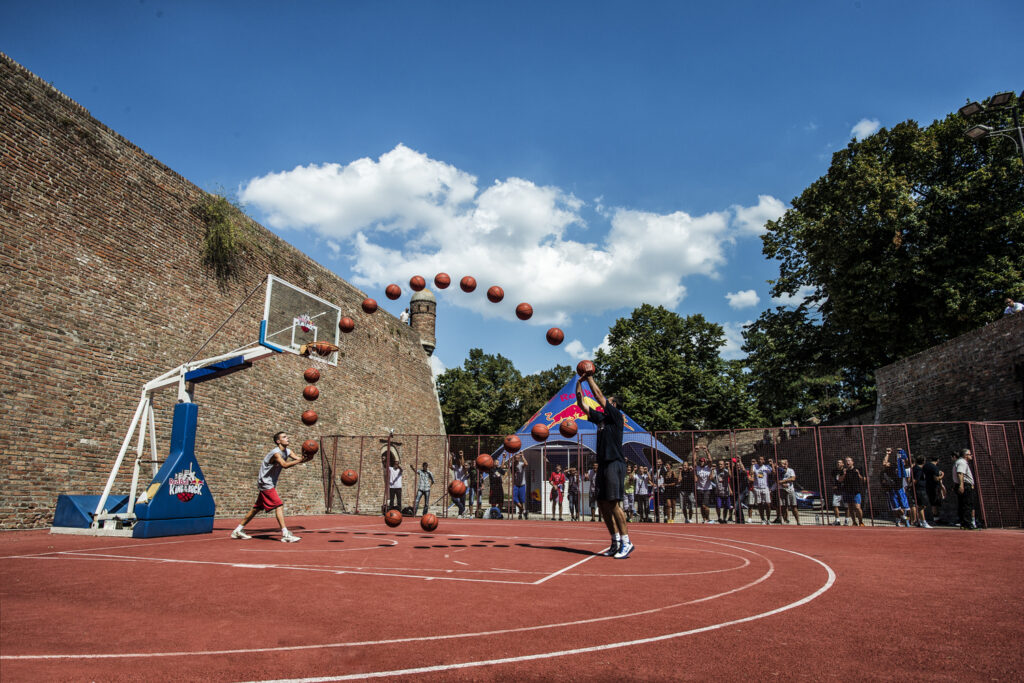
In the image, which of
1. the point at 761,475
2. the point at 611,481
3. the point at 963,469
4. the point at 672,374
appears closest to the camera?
the point at 611,481

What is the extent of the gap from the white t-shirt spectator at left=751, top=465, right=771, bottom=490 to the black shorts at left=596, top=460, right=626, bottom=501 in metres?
11.4

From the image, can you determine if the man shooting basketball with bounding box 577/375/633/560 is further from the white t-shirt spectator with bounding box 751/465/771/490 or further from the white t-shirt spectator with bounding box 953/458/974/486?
the white t-shirt spectator with bounding box 953/458/974/486

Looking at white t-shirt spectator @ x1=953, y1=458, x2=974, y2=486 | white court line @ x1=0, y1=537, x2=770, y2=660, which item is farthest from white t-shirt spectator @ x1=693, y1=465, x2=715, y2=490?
white court line @ x1=0, y1=537, x2=770, y2=660

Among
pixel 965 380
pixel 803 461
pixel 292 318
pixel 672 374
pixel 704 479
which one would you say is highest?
pixel 672 374

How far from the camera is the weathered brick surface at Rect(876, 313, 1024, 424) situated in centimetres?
1853

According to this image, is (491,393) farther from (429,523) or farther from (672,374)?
(429,523)

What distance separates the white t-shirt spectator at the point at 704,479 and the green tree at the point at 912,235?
42.9 feet

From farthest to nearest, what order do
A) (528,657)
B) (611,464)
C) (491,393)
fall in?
(491,393)
(611,464)
(528,657)

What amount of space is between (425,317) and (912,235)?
26.0 m

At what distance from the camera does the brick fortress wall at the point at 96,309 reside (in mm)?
12758

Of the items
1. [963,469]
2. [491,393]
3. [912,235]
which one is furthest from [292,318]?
[491,393]

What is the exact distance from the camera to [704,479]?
19156mm

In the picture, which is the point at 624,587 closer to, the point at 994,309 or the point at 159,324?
the point at 159,324

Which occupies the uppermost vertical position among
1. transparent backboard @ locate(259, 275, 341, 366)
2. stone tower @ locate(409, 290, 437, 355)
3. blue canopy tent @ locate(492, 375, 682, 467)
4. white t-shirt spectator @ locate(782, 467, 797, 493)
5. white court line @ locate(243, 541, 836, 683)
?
stone tower @ locate(409, 290, 437, 355)
